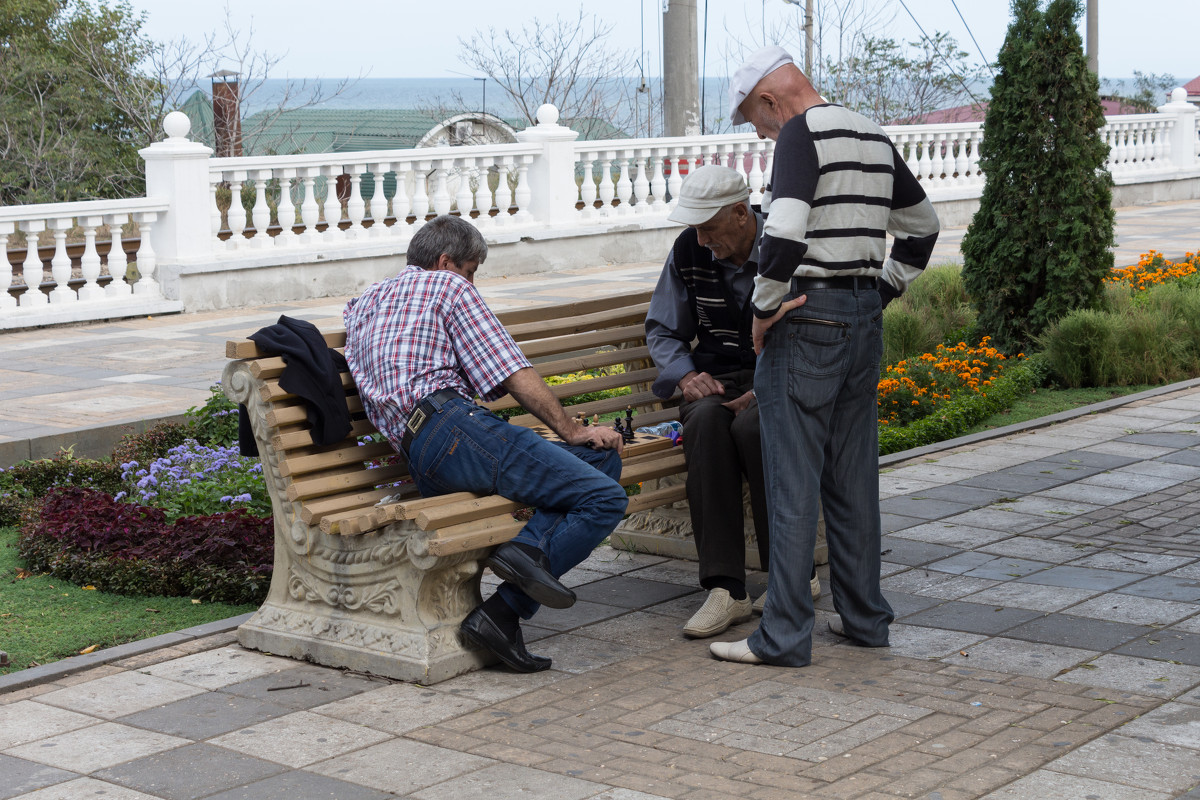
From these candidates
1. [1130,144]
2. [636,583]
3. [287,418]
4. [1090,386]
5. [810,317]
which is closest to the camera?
[810,317]

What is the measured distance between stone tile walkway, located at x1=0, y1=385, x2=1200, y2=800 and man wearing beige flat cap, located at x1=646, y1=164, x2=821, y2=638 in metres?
0.25

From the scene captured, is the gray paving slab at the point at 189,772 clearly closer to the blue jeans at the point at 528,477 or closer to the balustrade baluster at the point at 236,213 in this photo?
the blue jeans at the point at 528,477

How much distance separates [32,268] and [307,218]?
2901 millimetres

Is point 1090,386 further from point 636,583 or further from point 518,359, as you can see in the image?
point 518,359

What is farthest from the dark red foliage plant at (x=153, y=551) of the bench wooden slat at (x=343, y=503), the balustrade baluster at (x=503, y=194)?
the balustrade baluster at (x=503, y=194)

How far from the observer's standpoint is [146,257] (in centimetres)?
1401

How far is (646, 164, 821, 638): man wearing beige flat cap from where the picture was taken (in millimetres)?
5082

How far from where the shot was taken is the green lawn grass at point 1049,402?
30.1ft

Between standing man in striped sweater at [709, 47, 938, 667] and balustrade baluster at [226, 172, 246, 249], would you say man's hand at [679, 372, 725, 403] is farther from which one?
balustrade baluster at [226, 172, 246, 249]

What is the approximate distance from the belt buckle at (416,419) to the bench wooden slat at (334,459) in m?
0.28

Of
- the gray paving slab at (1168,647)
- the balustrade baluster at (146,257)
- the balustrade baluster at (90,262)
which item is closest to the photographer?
the gray paving slab at (1168,647)

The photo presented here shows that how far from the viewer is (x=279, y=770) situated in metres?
3.94

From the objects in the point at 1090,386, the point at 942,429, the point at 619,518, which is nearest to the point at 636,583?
the point at 619,518

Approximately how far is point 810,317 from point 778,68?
80cm
